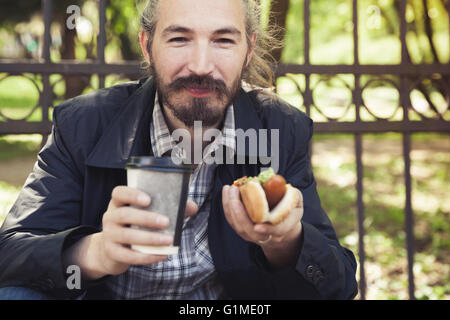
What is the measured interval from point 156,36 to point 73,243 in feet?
3.10

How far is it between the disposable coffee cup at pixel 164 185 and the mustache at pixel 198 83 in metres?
0.67

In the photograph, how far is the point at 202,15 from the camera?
187 cm

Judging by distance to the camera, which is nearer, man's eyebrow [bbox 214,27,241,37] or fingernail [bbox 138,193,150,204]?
fingernail [bbox 138,193,150,204]

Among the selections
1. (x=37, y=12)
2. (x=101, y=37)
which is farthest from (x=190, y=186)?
(x=37, y=12)

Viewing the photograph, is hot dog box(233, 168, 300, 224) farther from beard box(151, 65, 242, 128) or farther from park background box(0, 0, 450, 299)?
park background box(0, 0, 450, 299)

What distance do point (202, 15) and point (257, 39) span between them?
25.4 inches

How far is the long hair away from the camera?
214cm

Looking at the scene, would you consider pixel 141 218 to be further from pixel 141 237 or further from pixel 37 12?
pixel 37 12

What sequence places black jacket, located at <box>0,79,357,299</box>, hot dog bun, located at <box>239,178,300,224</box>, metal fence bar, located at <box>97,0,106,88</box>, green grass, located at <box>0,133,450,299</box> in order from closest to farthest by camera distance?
hot dog bun, located at <box>239,178,300,224</box> → black jacket, located at <box>0,79,357,299</box> → metal fence bar, located at <box>97,0,106,88</box> → green grass, located at <box>0,133,450,299</box>

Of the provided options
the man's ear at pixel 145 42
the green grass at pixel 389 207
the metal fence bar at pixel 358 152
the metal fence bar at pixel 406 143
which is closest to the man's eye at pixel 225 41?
the man's ear at pixel 145 42

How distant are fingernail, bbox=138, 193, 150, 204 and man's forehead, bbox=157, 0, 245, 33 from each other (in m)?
0.87

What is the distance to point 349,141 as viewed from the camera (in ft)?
41.0

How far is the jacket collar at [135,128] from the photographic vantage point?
6.13 feet

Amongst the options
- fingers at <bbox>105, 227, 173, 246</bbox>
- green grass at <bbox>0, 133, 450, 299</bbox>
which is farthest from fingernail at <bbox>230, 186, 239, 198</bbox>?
green grass at <bbox>0, 133, 450, 299</bbox>
